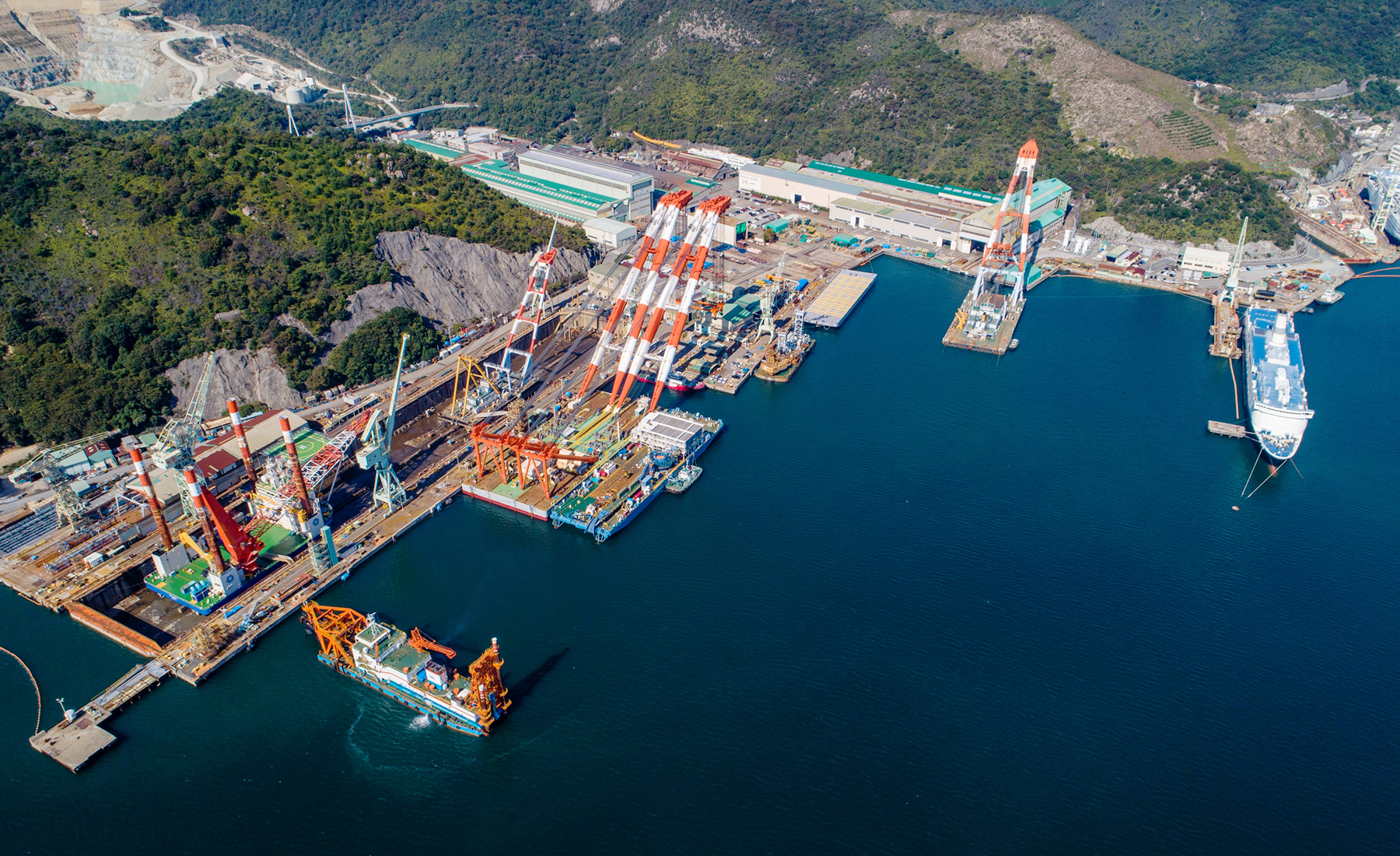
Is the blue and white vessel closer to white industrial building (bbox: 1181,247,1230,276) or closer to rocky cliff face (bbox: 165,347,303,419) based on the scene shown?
white industrial building (bbox: 1181,247,1230,276)

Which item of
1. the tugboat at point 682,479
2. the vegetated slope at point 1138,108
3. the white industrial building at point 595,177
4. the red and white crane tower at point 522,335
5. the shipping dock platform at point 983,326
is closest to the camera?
the tugboat at point 682,479

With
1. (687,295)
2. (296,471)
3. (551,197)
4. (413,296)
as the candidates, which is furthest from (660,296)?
(551,197)

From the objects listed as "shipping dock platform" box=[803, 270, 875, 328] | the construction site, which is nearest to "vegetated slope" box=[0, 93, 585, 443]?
the construction site

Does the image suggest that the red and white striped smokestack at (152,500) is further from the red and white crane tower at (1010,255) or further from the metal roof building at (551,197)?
the red and white crane tower at (1010,255)

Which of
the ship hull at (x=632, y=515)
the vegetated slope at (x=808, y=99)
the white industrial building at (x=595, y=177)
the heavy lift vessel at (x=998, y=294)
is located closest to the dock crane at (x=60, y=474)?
the ship hull at (x=632, y=515)

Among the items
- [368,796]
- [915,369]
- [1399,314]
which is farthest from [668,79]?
[368,796]

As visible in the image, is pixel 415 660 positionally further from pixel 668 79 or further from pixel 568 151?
pixel 668 79
